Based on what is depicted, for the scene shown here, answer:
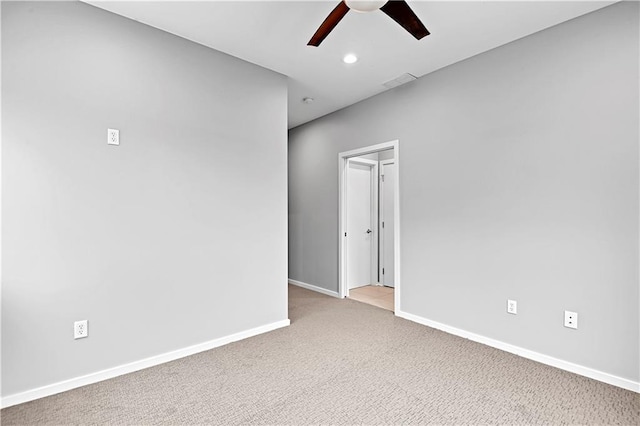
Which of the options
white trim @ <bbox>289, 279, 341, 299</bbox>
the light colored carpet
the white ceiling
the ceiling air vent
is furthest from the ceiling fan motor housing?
white trim @ <bbox>289, 279, 341, 299</bbox>

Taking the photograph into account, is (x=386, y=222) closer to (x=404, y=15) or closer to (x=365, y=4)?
(x=404, y=15)

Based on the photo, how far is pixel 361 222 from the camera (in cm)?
506

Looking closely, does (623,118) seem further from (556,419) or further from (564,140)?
(556,419)

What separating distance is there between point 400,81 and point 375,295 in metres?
2.84

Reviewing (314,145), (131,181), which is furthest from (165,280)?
(314,145)

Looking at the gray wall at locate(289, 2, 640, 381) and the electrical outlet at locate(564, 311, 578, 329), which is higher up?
the gray wall at locate(289, 2, 640, 381)

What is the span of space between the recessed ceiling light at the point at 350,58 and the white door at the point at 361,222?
1.73 metres

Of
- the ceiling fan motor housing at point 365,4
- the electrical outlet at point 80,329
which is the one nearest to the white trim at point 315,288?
the electrical outlet at point 80,329

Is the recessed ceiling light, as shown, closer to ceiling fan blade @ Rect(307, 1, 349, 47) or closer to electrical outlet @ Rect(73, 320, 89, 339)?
ceiling fan blade @ Rect(307, 1, 349, 47)

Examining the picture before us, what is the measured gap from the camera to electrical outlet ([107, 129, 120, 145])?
7.59 ft

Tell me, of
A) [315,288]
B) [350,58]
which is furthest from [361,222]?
[350,58]

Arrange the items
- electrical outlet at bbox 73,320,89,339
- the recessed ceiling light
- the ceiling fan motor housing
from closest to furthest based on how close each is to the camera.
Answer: the ceiling fan motor housing → electrical outlet at bbox 73,320,89,339 → the recessed ceiling light

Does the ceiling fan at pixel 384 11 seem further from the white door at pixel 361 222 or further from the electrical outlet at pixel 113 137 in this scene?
the white door at pixel 361 222

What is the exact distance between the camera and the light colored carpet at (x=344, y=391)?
1860 mm
